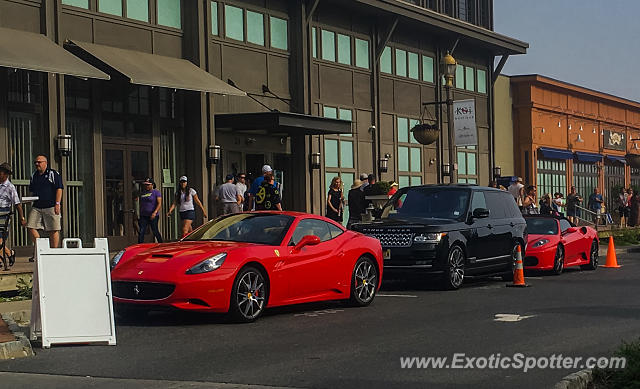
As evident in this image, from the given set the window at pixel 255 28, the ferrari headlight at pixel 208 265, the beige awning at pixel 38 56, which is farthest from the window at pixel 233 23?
the ferrari headlight at pixel 208 265

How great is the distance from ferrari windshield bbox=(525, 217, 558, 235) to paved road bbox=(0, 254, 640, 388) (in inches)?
219

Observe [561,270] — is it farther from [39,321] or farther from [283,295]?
[39,321]

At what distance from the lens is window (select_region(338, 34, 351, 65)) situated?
31.6 metres

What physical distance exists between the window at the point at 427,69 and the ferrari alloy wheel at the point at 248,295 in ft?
82.1

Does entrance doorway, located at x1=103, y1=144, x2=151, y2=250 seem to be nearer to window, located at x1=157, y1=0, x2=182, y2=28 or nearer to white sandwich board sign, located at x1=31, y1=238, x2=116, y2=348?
window, located at x1=157, y1=0, x2=182, y2=28

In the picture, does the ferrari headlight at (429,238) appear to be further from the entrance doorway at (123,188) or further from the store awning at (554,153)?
the store awning at (554,153)

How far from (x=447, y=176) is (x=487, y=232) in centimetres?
2042

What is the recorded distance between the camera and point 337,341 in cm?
1041

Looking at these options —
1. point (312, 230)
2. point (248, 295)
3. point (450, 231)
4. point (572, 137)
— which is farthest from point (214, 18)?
point (572, 137)

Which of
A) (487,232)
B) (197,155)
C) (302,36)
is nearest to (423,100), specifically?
(302,36)

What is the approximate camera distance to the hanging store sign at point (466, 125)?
90.3 feet

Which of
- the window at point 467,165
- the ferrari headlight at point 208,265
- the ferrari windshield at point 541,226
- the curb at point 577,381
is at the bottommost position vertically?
the curb at point 577,381

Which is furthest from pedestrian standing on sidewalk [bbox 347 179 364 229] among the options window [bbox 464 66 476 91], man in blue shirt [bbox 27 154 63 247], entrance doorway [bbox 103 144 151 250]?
window [bbox 464 66 476 91]

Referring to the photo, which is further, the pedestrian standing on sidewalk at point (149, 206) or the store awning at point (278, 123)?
the store awning at point (278, 123)
